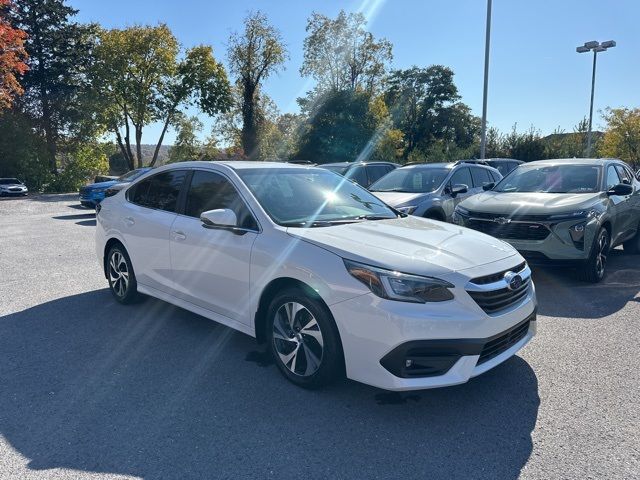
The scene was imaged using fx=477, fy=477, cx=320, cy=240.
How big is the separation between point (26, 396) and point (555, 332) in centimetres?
461

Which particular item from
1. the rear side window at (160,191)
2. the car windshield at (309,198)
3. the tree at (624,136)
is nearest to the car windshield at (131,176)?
the rear side window at (160,191)

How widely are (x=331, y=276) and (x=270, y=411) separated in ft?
3.32

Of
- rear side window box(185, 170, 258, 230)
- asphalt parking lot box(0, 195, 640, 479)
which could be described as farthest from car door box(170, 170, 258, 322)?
asphalt parking lot box(0, 195, 640, 479)

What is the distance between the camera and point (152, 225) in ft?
16.0

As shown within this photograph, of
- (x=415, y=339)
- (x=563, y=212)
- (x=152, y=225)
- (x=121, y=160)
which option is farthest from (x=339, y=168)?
(x=121, y=160)

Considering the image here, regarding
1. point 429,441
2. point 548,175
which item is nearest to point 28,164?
point 548,175

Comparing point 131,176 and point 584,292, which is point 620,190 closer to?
point 584,292

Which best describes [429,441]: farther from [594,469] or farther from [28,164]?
[28,164]

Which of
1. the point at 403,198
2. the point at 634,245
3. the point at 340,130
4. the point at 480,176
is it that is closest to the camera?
the point at 403,198

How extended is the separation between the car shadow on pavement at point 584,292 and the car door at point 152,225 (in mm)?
4105

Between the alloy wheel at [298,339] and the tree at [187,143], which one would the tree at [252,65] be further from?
the alloy wheel at [298,339]

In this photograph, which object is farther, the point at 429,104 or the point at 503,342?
the point at 429,104

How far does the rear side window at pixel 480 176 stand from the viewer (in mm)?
9766

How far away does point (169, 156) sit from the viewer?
52.5m
